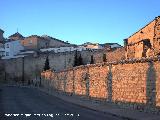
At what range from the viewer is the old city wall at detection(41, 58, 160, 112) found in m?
20.3

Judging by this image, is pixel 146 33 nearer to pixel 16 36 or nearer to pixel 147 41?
pixel 147 41

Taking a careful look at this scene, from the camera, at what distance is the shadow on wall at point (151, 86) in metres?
20.1

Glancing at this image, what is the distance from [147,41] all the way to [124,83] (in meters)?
17.6

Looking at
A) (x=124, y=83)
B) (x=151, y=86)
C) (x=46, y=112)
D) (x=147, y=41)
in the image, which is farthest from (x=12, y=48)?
(x=151, y=86)

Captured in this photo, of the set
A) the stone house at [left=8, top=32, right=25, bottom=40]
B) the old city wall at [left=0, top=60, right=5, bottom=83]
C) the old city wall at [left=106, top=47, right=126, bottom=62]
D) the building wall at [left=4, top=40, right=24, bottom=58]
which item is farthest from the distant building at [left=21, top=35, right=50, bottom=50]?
the old city wall at [left=106, top=47, right=126, bottom=62]

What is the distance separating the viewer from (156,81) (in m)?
20.0

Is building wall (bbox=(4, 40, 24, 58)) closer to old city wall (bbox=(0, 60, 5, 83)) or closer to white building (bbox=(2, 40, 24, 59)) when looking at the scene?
white building (bbox=(2, 40, 24, 59))

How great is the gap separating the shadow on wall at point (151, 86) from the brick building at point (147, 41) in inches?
518

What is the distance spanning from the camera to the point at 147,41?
41219mm

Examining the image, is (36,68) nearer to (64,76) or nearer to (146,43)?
(64,76)

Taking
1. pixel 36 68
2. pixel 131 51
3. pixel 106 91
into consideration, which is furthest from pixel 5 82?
pixel 106 91

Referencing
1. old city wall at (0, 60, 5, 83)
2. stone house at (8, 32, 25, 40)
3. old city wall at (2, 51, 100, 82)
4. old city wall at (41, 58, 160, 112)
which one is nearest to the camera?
old city wall at (41, 58, 160, 112)

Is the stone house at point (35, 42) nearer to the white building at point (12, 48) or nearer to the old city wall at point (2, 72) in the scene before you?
the white building at point (12, 48)

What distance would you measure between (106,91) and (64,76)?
1729 centimetres
